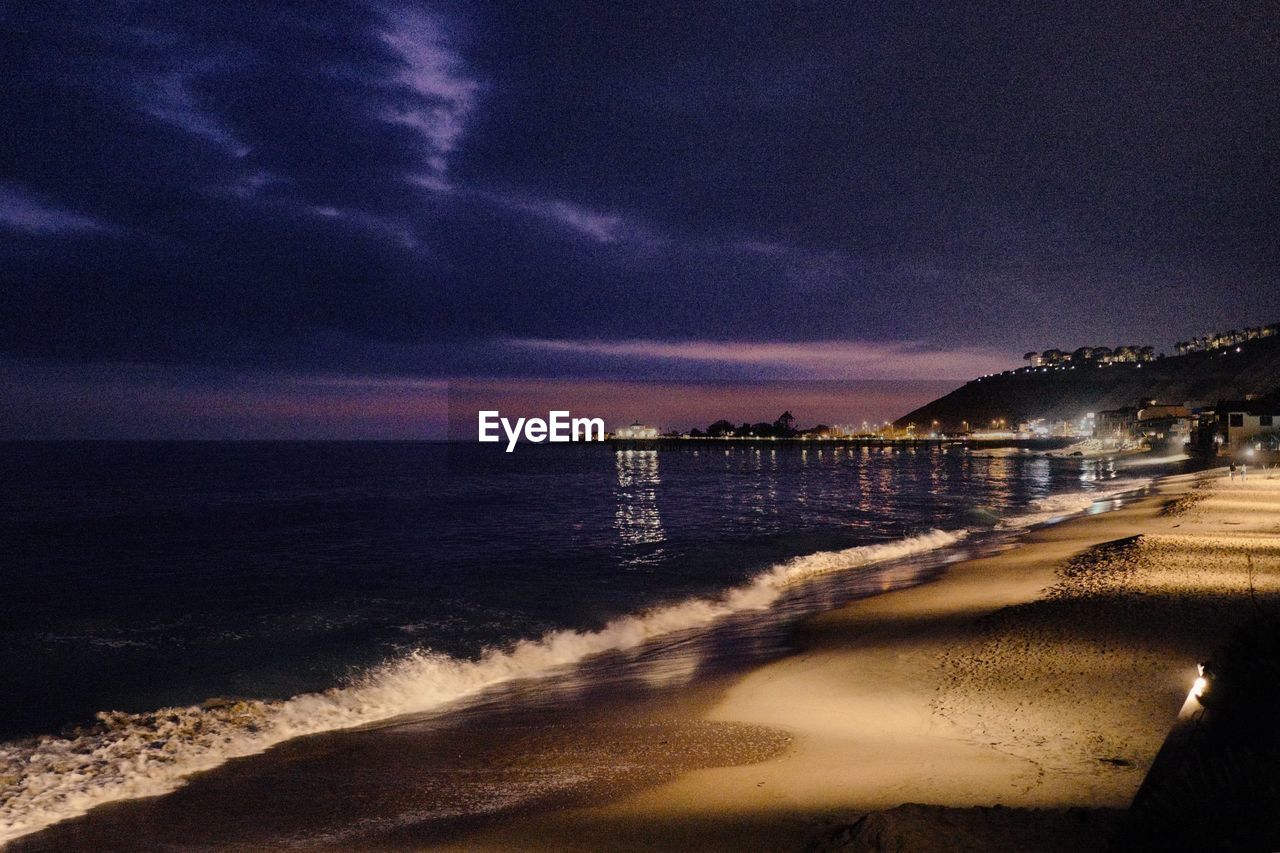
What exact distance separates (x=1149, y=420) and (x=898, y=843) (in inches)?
6205

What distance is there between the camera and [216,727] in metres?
10.0

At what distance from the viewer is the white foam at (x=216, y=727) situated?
8039 millimetres

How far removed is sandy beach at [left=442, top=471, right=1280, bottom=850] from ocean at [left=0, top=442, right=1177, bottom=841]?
7.64 ft

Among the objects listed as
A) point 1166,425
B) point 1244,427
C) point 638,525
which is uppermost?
point 1166,425

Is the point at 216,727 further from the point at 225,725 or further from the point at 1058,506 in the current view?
the point at 1058,506

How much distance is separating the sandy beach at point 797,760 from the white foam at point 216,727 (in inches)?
19.1

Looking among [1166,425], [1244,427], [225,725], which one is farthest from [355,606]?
[1166,425]

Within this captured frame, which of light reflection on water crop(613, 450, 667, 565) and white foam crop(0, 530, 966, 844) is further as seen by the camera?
light reflection on water crop(613, 450, 667, 565)

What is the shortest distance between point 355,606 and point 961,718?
14.8 metres

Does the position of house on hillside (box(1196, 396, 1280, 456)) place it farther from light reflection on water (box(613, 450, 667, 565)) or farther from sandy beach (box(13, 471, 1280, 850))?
sandy beach (box(13, 471, 1280, 850))

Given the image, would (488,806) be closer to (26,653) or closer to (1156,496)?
(26,653)

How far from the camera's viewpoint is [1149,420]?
13612 cm

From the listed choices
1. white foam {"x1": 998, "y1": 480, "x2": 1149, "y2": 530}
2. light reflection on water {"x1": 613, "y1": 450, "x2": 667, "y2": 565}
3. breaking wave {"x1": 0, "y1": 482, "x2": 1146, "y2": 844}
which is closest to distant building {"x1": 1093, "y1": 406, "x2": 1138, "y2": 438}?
white foam {"x1": 998, "y1": 480, "x2": 1149, "y2": 530}

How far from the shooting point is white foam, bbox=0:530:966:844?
804 centimetres
